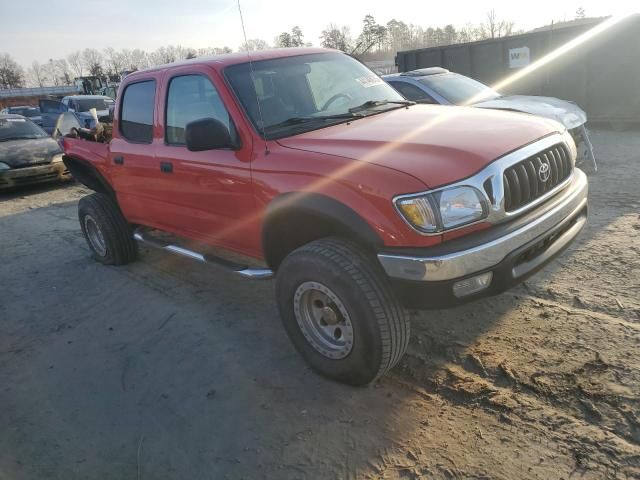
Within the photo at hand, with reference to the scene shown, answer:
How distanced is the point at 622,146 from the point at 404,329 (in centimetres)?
792

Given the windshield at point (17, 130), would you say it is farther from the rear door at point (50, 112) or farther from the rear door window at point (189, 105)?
the rear door window at point (189, 105)

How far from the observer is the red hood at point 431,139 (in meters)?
2.64

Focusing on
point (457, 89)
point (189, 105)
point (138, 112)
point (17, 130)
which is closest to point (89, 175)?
point (138, 112)

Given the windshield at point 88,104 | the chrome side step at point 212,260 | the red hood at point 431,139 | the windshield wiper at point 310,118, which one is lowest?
the chrome side step at point 212,260

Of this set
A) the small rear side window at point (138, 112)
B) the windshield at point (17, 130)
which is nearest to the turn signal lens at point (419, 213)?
the small rear side window at point (138, 112)

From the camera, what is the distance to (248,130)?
3.33 m

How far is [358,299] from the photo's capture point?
8.86ft

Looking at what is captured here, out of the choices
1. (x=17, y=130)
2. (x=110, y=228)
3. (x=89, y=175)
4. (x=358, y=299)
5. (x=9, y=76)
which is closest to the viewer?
(x=358, y=299)

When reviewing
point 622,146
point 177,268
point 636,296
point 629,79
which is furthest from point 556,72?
point 177,268

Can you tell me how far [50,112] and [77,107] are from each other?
3.04 m

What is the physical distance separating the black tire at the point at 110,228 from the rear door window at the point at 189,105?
170 centimetres

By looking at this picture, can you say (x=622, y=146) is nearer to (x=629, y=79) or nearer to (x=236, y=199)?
(x=629, y=79)

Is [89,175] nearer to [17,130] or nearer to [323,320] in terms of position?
[323,320]

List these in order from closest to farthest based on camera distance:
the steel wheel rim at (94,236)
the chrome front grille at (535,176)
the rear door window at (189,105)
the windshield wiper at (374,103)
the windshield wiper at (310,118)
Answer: the chrome front grille at (535,176) → the windshield wiper at (310,118) → the rear door window at (189,105) → the windshield wiper at (374,103) → the steel wheel rim at (94,236)
